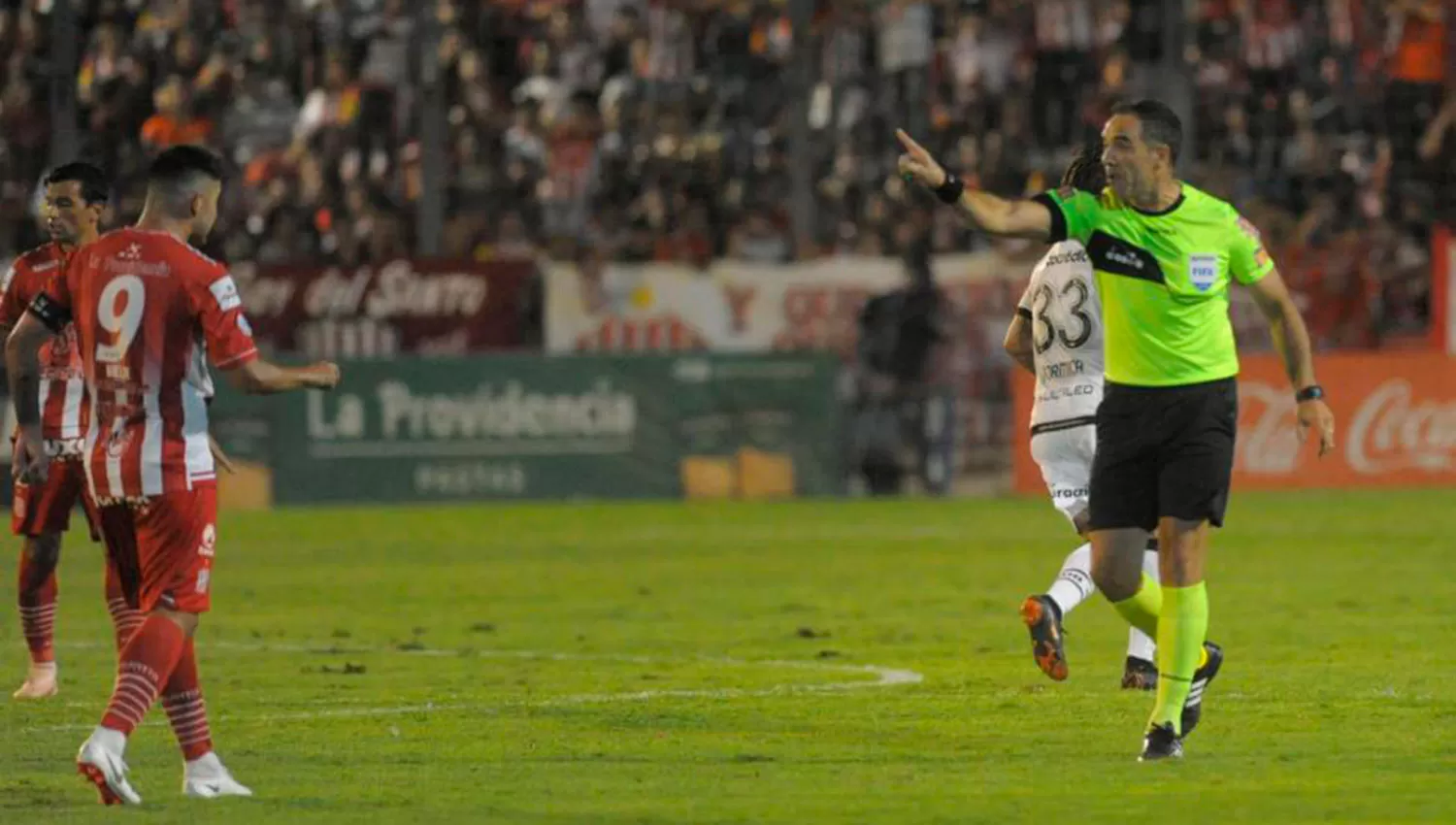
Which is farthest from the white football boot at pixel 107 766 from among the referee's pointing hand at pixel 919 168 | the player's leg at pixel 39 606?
the player's leg at pixel 39 606

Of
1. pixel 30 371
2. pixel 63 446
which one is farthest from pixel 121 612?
pixel 63 446

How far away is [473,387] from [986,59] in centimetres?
678

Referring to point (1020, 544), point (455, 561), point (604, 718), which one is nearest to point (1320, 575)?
point (1020, 544)

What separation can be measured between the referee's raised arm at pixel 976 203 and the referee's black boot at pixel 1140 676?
11.3 feet

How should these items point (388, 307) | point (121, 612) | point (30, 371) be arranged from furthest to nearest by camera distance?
point (388, 307)
point (30, 371)
point (121, 612)

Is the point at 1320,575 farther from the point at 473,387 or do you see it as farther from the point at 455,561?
the point at 473,387

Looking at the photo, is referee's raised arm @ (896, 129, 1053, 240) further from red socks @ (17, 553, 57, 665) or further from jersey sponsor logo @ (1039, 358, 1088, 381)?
red socks @ (17, 553, 57, 665)

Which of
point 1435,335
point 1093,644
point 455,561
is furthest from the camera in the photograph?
point 1435,335

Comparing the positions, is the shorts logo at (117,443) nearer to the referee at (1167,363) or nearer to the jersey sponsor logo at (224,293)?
the jersey sponsor logo at (224,293)

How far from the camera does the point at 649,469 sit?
2920cm

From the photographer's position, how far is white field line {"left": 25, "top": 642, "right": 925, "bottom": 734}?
478 inches

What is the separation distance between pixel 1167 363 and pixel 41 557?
590 centimetres

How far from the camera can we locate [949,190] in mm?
9188

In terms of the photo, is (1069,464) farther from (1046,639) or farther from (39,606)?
(39,606)
